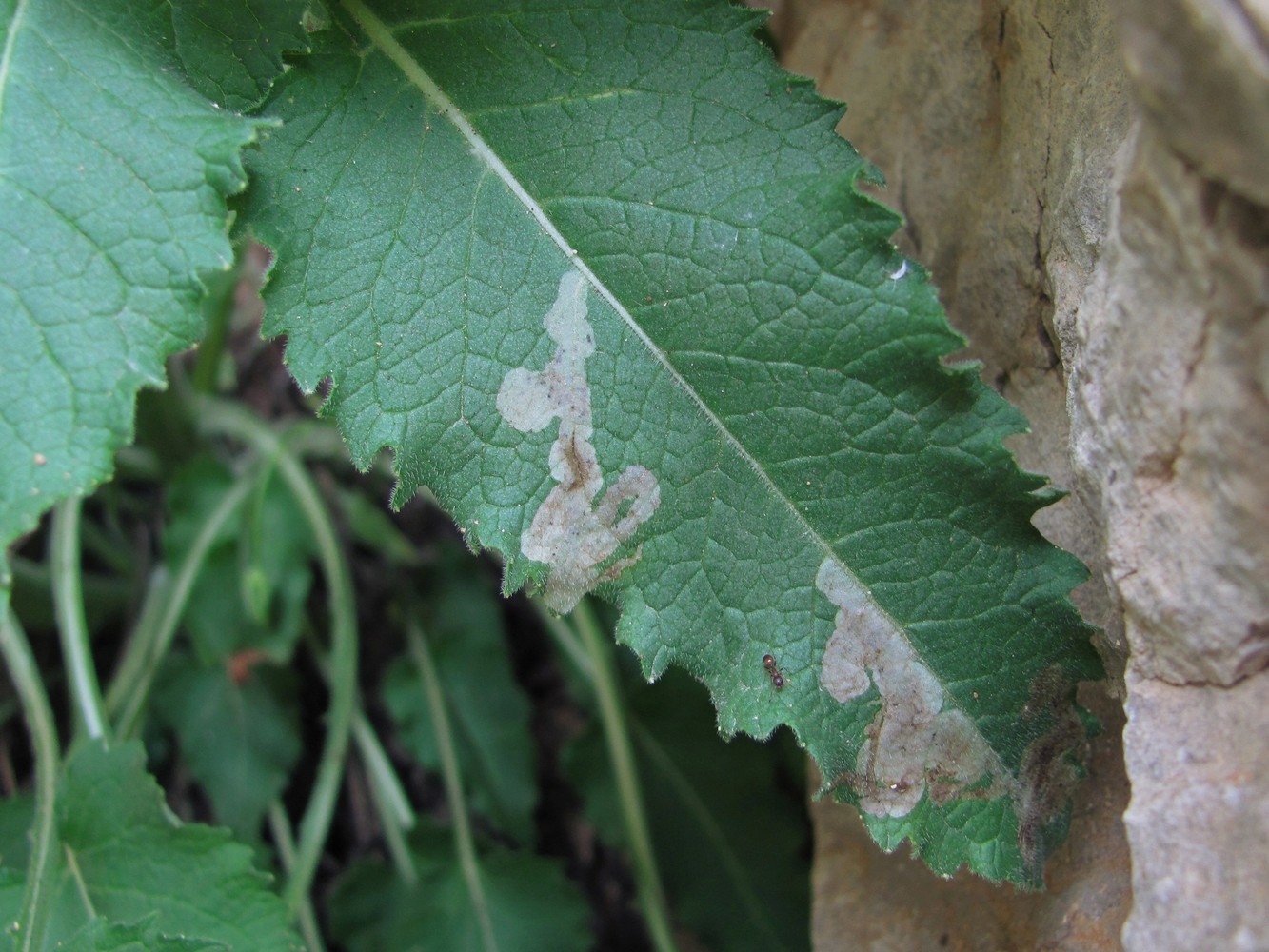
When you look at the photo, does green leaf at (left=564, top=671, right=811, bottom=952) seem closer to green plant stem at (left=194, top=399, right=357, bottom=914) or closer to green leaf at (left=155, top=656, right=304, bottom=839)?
green plant stem at (left=194, top=399, right=357, bottom=914)

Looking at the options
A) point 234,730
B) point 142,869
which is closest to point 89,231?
point 142,869

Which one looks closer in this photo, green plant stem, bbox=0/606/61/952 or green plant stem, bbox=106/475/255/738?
green plant stem, bbox=0/606/61/952

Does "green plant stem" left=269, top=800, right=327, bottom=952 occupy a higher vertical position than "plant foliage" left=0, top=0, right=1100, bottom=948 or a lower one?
lower

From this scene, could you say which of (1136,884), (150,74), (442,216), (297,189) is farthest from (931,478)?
(150,74)

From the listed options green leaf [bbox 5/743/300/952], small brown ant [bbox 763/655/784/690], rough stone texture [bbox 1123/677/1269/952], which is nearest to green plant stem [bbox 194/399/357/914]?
green leaf [bbox 5/743/300/952]

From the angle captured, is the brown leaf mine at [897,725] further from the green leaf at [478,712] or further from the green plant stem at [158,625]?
the green plant stem at [158,625]

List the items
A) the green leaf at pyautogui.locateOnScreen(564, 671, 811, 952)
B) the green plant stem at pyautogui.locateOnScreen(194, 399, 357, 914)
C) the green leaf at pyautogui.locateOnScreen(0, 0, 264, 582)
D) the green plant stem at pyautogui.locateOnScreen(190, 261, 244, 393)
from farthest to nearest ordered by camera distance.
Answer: the green plant stem at pyautogui.locateOnScreen(190, 261, 244, 393), the green leaf at pyautogui.locateOnScreen(564, 671, 811, 952), the green plant stem at pyautogui.locateOnScreen(194, 399, 357, 914), the green leaf at pyautogui.locateOnScreen(0, 0, 264, 582)

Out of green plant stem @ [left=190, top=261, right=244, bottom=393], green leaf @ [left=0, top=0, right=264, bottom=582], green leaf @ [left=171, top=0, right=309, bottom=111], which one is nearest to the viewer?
green leaf @ [left=0, top=0, right=264, bottom=582]
